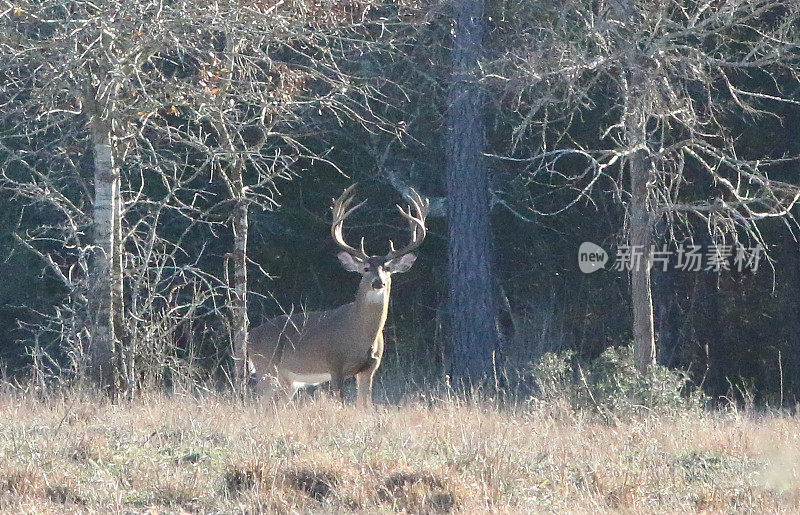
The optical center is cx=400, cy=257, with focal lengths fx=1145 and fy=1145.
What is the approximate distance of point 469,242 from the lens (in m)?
15.2

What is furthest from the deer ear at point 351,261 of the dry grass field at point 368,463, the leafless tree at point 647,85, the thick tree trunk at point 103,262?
the dry grass field at point 368,463

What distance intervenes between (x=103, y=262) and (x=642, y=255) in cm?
524

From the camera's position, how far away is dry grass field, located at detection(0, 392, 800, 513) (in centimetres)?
622

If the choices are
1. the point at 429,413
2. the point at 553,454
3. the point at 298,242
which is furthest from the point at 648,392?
the point at 298,242

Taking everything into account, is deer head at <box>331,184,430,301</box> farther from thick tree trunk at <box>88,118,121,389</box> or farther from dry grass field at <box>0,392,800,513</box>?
dry grass field at <box>0,392,800,513</box>

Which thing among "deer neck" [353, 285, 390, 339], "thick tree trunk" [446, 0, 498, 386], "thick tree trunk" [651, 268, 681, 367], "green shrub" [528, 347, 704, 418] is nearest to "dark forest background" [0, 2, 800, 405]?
"thick tree trunk" [651, 268, 681, 367]

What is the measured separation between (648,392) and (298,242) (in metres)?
7.55

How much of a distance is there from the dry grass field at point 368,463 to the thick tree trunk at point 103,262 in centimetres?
80

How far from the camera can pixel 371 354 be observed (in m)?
11.9

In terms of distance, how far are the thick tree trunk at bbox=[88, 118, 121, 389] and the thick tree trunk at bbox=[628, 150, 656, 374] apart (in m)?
5.02

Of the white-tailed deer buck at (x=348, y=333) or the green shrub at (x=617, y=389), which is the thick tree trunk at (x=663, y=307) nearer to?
the green shrub at (x=617, y=389)

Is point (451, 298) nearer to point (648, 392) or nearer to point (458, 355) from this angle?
point (458, 355)

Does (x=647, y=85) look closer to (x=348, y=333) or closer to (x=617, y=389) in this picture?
(x=617, y=389)

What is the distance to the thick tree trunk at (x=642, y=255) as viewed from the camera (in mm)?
11391
